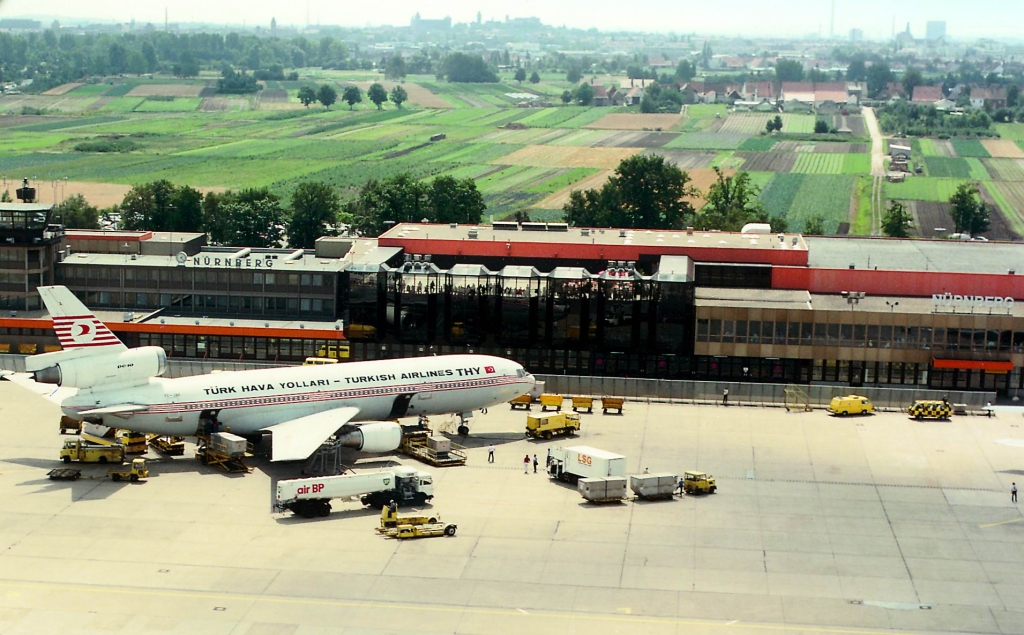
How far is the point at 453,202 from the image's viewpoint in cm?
18912

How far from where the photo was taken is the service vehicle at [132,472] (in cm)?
9269

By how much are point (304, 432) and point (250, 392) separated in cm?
Answer: 535

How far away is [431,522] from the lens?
84062mm

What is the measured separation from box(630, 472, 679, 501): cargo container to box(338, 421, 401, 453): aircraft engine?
55.9ft

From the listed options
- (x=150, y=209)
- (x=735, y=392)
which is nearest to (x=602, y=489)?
(x=735, y=392)

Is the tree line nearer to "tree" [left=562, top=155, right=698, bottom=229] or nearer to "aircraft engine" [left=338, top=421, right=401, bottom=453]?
"tree" [left=562, top=155, right=698, bottom=229]

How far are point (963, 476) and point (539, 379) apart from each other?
37703 mm

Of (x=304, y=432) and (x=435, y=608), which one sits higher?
(x=304, y=432)

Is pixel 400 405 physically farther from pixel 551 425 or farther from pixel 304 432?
pixel 551 425

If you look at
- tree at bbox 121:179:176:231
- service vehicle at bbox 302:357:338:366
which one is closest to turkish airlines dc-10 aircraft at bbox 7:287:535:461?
service vehicle at bbox 302:357:338:366

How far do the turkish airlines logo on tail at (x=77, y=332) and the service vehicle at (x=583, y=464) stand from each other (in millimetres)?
30869

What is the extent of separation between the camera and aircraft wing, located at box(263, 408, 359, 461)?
90875 millimetres

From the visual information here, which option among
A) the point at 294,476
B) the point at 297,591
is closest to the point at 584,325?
the point at 294,476

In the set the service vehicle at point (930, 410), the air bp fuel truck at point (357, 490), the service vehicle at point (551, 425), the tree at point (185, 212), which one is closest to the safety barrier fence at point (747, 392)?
the service vehicle at point (930, 410)
